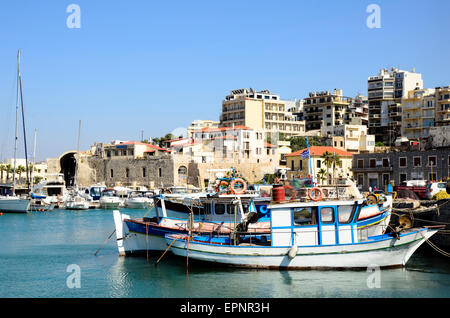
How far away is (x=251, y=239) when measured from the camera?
22.6m

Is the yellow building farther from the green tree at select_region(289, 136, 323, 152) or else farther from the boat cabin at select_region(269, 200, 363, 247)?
the boat cabin at select_region(269, 200, 363, 247)

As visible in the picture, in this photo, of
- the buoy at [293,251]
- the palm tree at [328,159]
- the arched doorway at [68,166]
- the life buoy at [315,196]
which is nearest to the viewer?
the buoy at [293,251]

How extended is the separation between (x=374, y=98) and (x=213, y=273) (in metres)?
81.6

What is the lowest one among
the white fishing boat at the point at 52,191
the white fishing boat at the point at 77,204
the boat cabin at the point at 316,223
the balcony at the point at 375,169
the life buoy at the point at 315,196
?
the white fishing boat at the point at 77,204

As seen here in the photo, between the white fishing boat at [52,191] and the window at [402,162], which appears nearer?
the window at [402,162]

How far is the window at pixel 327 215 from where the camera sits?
20.1 m

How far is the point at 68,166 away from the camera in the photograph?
90.0 metres

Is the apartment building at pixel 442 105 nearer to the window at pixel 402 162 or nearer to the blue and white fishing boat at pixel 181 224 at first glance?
the window at pixel 402 162

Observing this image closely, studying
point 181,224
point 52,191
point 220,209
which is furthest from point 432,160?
point 52,191

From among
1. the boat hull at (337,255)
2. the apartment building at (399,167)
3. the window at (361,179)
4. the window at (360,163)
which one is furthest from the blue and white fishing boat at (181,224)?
the window at (361,179)

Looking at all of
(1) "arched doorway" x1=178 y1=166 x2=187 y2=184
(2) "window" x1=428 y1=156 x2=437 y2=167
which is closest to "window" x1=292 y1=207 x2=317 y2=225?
(2) "window" x1=428 y1=156 x2=437 y2=167

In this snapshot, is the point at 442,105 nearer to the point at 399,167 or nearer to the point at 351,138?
Result: the point at 351,138
